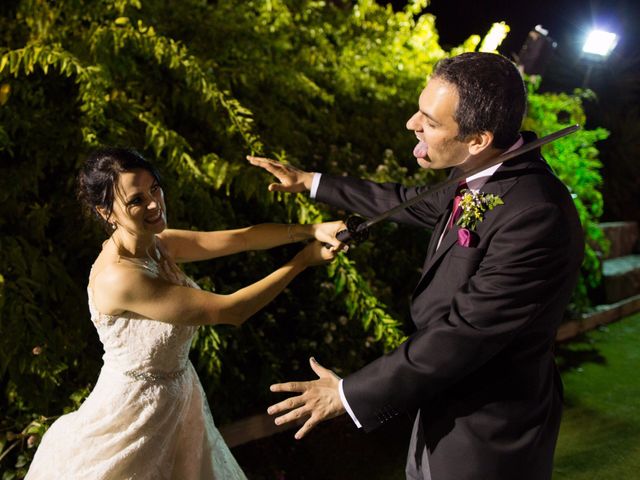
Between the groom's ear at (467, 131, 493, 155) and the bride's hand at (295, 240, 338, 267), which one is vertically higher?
the groom's ear at (467, 131, 493, 155)

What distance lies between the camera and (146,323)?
2404 mm

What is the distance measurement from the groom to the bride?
56cm

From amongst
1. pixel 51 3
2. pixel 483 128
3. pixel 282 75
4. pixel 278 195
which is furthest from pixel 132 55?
pixel 483 128

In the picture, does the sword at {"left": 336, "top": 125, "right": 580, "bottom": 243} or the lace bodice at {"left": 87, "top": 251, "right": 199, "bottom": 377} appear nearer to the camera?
the sword at {"left": 336, "top": 125, "right": 580, "bottom": 243}

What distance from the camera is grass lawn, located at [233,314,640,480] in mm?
4020

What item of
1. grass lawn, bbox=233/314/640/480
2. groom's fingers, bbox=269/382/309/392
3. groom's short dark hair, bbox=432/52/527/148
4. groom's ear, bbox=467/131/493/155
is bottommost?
grass lawn, bbox=233/314/640/480

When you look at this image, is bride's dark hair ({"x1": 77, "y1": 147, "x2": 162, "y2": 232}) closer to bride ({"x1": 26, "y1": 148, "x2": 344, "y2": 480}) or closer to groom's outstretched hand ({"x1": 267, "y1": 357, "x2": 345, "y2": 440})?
bride ({"x1": 26, "y1": 148, "x2": 344, "y2": 480})

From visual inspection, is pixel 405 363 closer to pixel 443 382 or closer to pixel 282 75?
pixel 443 382

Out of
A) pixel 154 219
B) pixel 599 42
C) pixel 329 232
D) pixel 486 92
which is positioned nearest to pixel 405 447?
A: pixel 329 232

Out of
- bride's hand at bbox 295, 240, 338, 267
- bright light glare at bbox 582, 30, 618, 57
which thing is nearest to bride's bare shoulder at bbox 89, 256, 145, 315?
bride's hand at bbox 295, 240, 338, 267

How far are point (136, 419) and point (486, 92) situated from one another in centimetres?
175

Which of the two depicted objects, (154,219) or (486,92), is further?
(154,219)

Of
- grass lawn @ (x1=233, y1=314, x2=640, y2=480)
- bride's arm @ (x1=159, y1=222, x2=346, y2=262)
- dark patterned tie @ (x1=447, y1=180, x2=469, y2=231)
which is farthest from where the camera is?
grass lawn @ (x1=233, y1=314, x2=640, y2=480)

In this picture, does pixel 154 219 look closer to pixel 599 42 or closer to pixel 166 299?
pixel 166 299
